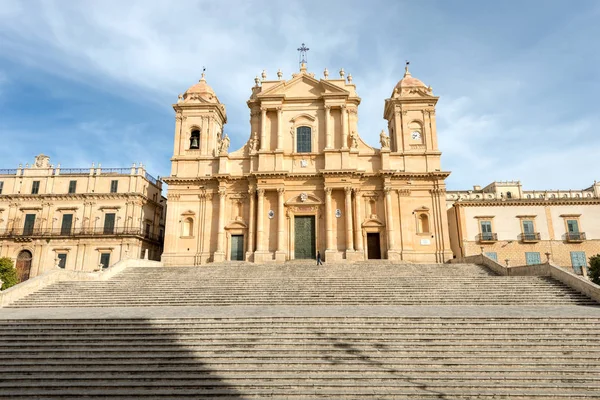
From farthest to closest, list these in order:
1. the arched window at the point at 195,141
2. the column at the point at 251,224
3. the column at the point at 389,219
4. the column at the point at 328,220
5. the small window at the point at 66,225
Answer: the small window at the point at 66,225
the arched window at the point at 195,141
the column at the point at 251,224
the column at the point at 389,219
the column at the point at 328,220

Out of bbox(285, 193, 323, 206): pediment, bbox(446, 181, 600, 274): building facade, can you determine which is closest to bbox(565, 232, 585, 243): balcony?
bbox(446, 181, 600, 274): building facade

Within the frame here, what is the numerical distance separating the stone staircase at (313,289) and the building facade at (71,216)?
14184 mm

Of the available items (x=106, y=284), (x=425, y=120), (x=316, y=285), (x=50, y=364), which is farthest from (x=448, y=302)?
(x=425, y=120)

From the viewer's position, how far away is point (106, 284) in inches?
730

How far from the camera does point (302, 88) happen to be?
97.7 ft

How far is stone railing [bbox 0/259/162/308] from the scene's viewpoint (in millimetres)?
15805

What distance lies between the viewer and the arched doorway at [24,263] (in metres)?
32.8

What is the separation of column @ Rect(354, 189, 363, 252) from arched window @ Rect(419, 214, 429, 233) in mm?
4291

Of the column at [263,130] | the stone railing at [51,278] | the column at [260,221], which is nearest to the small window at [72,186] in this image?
the stone railing at [51,278]

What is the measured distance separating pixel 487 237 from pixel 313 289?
2039cm

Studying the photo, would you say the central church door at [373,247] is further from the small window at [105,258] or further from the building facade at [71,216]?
the small window at [105,258]

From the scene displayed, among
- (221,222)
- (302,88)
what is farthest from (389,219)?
(302,88)

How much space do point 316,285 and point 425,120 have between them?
17.4 metres

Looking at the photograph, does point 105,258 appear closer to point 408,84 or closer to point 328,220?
point 328,220
